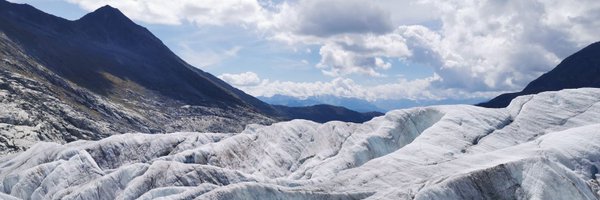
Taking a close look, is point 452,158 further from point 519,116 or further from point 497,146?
point 519,116

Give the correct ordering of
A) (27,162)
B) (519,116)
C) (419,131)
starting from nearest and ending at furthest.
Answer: (519,116)
(419,131)
(27,162)

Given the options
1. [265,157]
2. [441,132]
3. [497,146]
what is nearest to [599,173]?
[497,146]

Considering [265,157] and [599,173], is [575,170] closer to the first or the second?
[599,173]

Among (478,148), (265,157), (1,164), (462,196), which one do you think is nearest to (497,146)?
(478,148)

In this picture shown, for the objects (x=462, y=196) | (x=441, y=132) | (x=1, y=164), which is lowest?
(x=1, y=164)

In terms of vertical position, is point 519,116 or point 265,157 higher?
point 519,116

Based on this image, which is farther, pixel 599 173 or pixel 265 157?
pixel 265 157

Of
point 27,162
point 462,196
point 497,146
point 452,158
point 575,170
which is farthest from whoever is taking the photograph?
point 27,162
